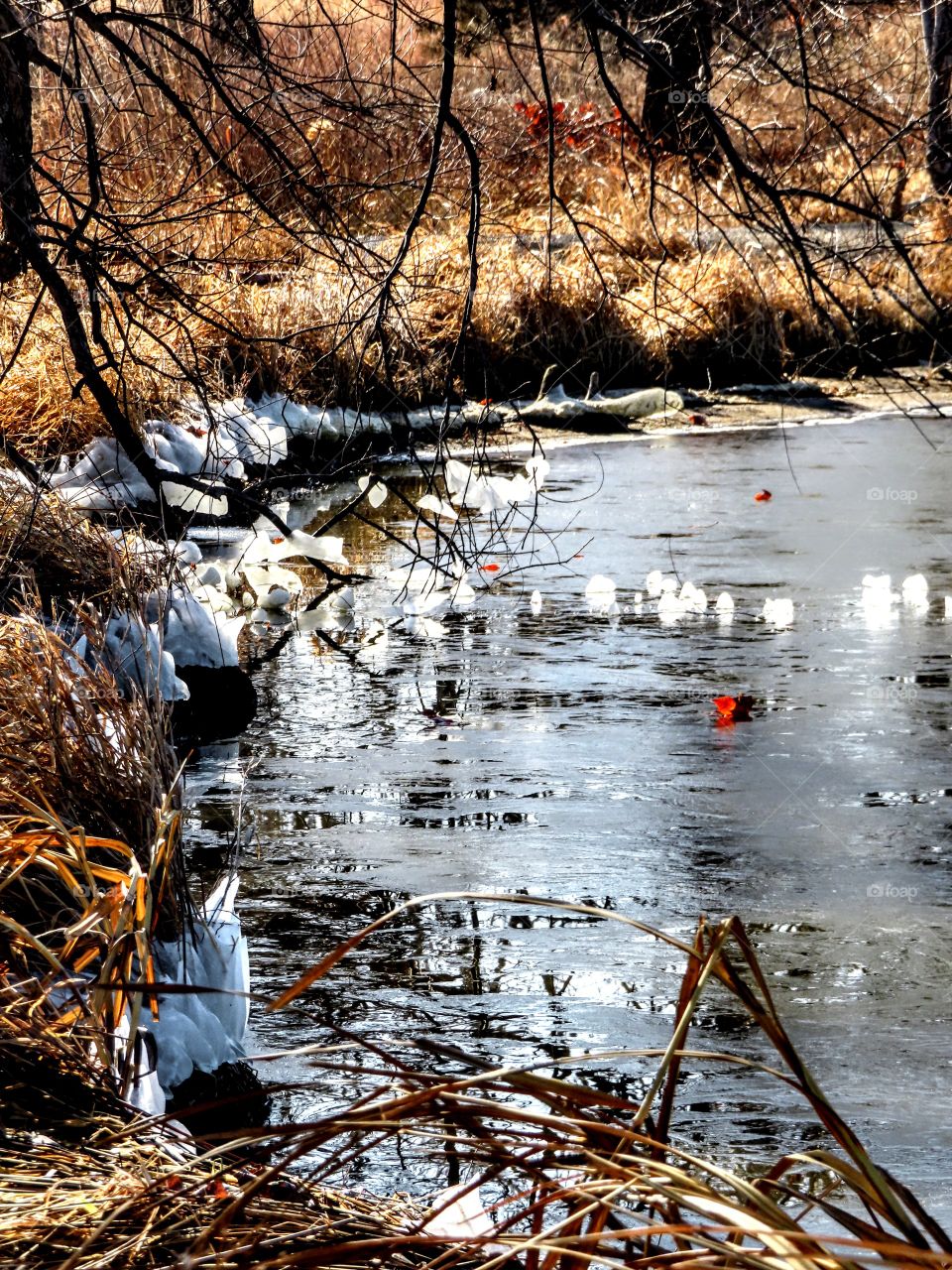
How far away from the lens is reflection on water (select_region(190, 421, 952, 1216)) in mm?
3828

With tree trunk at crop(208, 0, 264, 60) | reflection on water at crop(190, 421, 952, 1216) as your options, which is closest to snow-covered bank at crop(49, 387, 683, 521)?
tree trunk at crop(208, 0, 264, 60)

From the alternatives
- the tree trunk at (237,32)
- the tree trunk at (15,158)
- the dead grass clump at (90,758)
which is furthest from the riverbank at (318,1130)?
the tree trunk at (237,32)

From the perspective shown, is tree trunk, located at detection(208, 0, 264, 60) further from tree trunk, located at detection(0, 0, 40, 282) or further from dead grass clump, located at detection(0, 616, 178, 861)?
dead grass clump, located at detection(0, 616, 178, 861)

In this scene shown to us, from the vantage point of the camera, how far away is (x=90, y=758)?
361cm

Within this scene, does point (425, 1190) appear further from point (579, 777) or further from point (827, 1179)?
point (579, 777)

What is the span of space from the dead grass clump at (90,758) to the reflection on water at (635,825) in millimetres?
654

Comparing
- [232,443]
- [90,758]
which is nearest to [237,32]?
[90,758]

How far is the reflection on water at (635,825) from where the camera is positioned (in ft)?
12.6

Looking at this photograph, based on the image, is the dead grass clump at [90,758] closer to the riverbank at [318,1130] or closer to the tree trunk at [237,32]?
the riverbank at [318,1130]

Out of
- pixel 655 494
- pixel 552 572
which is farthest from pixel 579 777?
pixel 655 494

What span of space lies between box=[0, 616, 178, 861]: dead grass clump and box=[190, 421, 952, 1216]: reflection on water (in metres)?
0.65

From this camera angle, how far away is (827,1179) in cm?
316

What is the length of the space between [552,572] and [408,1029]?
5.08 metres

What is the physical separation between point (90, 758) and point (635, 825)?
6.98 feet
